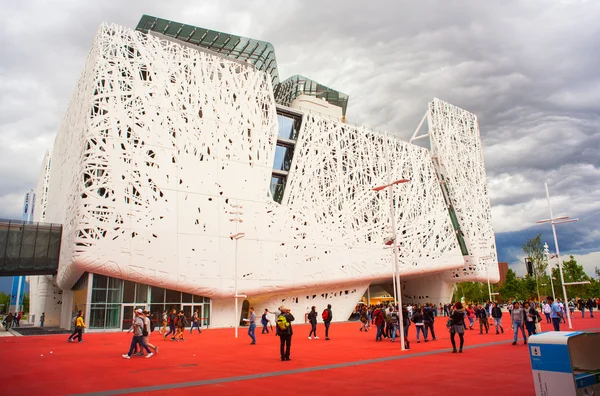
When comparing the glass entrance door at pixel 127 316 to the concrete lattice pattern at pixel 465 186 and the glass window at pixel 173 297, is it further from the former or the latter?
the concrete lattice pattern at pixel 465 186

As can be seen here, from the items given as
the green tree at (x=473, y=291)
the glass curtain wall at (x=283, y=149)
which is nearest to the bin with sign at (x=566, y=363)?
the glass curtain wall at (x=283, y=149)

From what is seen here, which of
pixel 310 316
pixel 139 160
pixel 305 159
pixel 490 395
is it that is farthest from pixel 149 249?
pixel 490 395

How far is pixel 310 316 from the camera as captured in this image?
20.3 meters

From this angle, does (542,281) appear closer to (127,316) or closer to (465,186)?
(465,186)

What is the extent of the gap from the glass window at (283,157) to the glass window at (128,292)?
14282 millimetres

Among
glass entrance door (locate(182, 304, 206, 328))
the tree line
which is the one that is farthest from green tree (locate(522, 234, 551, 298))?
glass entrance door (locate(182, 304, 206, 328))

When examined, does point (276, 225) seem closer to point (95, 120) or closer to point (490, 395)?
point (95, 120)

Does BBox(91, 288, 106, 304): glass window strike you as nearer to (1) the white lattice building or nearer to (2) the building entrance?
(1) the white lattice building

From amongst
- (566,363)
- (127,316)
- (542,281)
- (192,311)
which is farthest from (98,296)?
(542,281)

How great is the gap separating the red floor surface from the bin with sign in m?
1.72

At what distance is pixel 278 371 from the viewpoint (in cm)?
1040

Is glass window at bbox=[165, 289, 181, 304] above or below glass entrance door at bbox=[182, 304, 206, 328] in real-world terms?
above

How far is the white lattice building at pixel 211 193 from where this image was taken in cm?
2734

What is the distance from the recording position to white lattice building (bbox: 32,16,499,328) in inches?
1076
